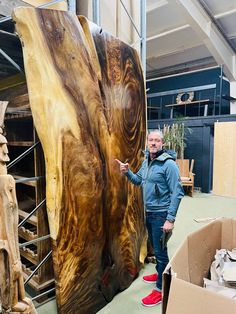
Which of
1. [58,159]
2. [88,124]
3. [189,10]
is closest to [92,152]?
[88,124]

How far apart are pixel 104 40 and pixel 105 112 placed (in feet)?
2.05

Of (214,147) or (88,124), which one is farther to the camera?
(214,147)

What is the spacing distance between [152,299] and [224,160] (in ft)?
15.8

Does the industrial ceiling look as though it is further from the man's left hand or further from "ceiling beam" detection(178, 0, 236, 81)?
the man's left hand

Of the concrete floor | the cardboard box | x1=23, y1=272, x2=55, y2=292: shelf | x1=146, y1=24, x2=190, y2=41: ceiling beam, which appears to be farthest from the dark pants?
x1=146, y1=24, x2=190, y2=41: ceiling beam

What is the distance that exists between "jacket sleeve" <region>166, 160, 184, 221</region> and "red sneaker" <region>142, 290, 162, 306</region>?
28.2 inches

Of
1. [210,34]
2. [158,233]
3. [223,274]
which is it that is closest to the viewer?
[223,274]

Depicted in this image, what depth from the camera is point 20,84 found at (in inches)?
87.0

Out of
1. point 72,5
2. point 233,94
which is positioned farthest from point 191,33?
point 72,5

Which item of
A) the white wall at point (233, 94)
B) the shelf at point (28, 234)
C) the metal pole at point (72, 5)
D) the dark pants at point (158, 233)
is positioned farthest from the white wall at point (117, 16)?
the white wall at point (233, 94)

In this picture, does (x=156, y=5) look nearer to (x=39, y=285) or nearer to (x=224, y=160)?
(x=224, y=160)

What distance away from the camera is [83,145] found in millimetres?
1798

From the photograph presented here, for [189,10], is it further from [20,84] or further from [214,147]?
[20,84]

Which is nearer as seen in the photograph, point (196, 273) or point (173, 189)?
point (196, 273)
